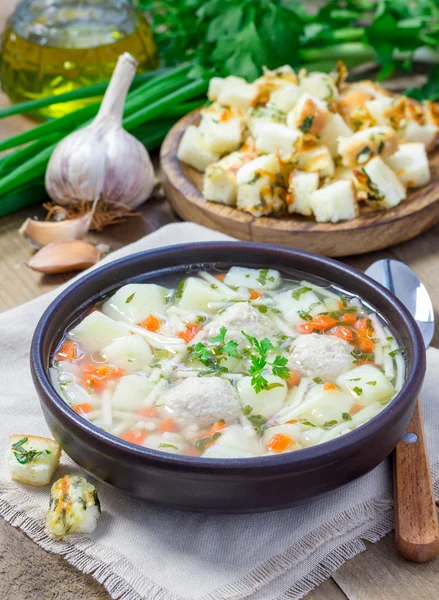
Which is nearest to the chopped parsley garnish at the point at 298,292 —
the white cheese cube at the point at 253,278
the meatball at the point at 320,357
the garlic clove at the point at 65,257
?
the white cheese cube at the point at 253,278

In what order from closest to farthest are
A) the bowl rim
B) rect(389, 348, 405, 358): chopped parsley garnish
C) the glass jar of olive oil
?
the bowl rim → rect(389, 348, 405, 358): chopped parsley garnish → the glass jar of olive oil

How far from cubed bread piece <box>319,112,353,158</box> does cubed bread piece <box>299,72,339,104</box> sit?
0.16 meters

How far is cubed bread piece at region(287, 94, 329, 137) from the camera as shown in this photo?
2.84 m

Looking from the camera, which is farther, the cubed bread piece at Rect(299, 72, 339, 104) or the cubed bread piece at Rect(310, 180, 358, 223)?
the cubed bread piece at Rect(299, 72, 339, 104)

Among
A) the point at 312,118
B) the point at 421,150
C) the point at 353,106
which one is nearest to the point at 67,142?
the point at 312,118

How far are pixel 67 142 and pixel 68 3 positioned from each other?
96 centimetres

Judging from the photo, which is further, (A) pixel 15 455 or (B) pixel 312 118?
(B) pixel 312 118

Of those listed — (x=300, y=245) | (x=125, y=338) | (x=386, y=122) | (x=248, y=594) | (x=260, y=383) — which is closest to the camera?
(x=248, y=594)

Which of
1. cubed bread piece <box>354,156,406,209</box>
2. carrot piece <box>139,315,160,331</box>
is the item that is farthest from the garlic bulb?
carrot piece <box>139,315,160,331</box>

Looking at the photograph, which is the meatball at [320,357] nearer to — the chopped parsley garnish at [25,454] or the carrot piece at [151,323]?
the carrot piece at [151,323]

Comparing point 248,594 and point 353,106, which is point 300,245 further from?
point 248,594

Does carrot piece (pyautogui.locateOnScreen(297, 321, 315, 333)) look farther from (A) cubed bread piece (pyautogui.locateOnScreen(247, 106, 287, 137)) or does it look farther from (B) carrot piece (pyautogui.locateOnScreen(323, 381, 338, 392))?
(A) cubed bread piece (pyautogui.locateOnScreen(247, 106, 287, 137))

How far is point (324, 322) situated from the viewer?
6.83ft

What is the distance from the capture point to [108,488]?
1.88 m
